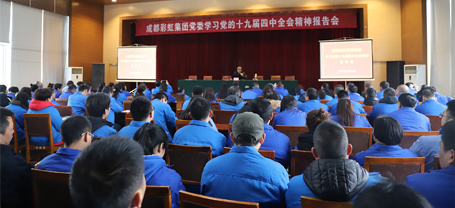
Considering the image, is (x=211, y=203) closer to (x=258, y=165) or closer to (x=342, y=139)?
(x=258, y=165)

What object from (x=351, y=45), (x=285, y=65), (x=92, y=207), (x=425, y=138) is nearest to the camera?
(x=92, y=207)

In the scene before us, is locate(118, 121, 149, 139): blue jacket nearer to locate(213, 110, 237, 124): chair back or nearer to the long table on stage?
locate(213, 110, 237, 124): chair back

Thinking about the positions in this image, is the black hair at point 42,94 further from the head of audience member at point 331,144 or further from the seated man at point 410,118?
the seated man at point 410,118

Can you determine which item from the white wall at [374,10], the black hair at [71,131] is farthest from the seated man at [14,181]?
the white wall at [374,10]

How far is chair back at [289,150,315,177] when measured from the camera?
212 centimetres

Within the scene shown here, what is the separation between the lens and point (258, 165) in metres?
1.55

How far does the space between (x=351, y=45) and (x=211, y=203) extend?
915 cm

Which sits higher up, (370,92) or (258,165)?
(370,92)

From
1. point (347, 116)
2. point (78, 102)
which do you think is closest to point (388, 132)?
point (347, 116)

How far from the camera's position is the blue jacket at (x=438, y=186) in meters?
1.31

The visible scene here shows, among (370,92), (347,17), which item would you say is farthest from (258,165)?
(347,17)

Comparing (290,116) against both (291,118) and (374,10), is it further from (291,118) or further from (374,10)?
(374,10)

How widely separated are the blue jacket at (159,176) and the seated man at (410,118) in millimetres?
2594

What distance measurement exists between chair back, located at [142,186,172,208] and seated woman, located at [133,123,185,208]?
20 centimetres
